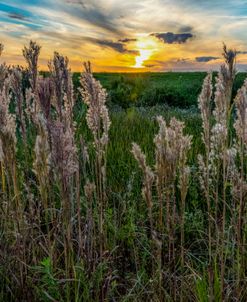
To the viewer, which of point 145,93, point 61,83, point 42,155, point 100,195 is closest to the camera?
point 42,155

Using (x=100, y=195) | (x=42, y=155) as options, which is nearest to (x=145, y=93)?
(x=100, y=195)

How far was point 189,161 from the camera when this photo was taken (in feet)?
16.3

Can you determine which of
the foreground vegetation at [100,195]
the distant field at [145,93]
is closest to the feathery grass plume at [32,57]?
the foreground vegetation at [100,195]

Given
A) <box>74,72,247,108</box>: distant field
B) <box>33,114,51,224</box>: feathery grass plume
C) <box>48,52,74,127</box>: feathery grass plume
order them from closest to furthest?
1. <box>33,114,51,224</box>: feathery grass plume
2. <box>48,52,74,127</box>: feathery grass plume
3. <box>74,72,247,108</box>: distant field

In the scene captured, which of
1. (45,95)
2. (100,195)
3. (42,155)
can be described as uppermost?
(45,95)

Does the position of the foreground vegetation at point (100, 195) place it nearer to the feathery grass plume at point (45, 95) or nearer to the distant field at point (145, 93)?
the feathery grass plume at point (45, 95)

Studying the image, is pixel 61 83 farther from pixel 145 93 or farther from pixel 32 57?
pixel 145 93

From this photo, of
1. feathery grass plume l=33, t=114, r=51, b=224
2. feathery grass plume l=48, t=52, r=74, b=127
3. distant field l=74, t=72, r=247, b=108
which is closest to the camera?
feathery grass plume l=33, t=114, r=51, b=224

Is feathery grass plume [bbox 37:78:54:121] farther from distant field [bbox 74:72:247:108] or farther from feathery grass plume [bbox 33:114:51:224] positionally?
distant field [bbox 74:72:247:108]

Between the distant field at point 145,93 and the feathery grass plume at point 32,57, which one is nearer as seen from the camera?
the feathery grass plume at point 32,57

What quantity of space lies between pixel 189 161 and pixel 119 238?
1.92 metres

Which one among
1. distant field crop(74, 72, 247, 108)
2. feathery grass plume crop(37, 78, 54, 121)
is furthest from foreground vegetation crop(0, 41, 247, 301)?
distant field crop(74, 72, 247, 108)

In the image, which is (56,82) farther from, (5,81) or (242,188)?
(242,188)

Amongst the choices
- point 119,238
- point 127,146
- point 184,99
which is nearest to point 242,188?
point 119,238
